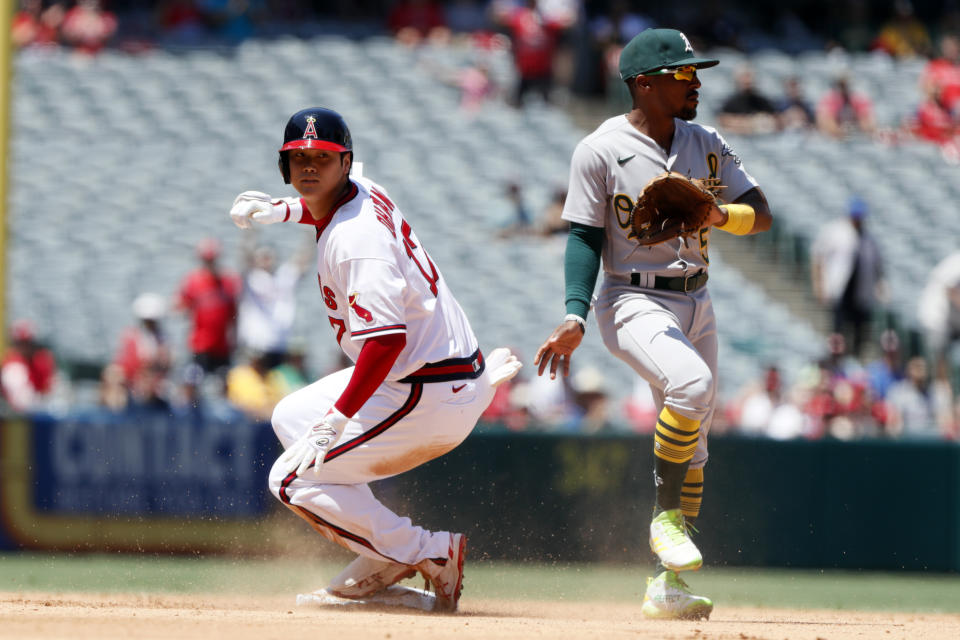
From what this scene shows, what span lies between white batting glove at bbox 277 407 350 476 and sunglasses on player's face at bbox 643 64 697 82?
192 cm

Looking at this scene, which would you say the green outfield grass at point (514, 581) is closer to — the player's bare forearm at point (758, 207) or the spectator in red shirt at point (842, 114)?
the player's bare forearm at point (758, 207)

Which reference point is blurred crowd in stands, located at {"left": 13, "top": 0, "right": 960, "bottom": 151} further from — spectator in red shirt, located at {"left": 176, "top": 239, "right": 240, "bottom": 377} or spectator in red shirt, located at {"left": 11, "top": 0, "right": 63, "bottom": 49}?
spectator in red shirt, located at {"left": 176, "top": 239, "right": 240, "bottom": 377}

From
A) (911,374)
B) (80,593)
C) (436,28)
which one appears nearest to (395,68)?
(436,28)

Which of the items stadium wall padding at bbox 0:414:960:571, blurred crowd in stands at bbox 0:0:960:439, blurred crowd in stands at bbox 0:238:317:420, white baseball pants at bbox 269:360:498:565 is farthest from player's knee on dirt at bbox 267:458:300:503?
blurred crowd in stands at bbox 0:238:317:420

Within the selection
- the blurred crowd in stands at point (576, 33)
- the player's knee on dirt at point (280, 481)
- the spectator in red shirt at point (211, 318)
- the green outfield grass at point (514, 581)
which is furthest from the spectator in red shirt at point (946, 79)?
the player's knee on dirt at point (280, 481)

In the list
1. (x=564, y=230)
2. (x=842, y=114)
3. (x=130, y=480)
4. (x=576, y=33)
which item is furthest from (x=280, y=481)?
(x=576, y=33)

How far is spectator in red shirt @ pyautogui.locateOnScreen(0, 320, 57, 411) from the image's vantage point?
426 inches

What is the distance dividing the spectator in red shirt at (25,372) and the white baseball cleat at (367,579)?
17.4ft

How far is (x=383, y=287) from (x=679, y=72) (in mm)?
1546

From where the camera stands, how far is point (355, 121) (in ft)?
52.7

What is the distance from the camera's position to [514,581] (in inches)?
294

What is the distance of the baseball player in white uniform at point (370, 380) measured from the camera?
18.0 feet

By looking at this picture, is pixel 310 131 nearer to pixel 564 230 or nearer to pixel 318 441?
pixel 318 441

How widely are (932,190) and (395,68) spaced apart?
6.33 m
